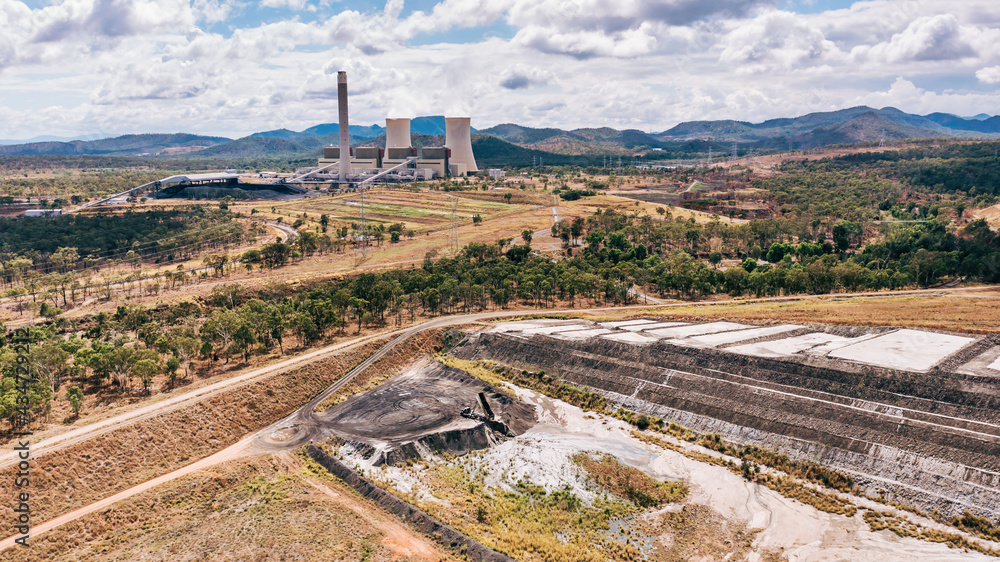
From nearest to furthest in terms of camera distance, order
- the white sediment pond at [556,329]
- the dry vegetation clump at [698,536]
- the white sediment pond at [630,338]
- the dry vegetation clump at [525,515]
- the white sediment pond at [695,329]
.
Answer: the dry vegetation clump at [525,515] < the dry vegetation clump at [698,536] < the white sediment pond at [630,338] < the white sediment pond at [695,329] < the white sediment pond at [556,329]

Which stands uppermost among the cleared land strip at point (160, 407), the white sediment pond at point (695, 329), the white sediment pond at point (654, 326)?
the white sediment pond at point (695, 329)

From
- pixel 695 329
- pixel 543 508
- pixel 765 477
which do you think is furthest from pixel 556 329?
pixel 543 508

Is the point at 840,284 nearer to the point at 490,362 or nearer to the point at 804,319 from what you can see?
the point at 804,319

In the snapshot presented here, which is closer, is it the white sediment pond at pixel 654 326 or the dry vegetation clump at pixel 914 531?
the dry vegetation clump at pixel 914 531

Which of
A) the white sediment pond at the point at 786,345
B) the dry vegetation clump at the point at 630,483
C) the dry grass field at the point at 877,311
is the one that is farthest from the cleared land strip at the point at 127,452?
the dry grass field at the point at 877,311

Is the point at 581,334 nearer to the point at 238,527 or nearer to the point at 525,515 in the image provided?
the point at 525,515

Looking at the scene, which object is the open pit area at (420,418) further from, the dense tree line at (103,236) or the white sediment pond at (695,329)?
the dense tree line at (103,236)

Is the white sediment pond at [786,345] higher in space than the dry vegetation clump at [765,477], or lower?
higher

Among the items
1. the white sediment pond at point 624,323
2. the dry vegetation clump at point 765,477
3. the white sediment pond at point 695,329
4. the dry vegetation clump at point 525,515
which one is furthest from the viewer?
the white sediment pond at point 624,323

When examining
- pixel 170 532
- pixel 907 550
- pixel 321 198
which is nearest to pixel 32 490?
pixel 170 532
